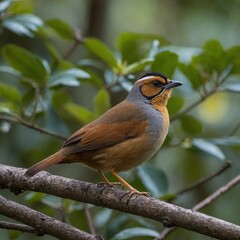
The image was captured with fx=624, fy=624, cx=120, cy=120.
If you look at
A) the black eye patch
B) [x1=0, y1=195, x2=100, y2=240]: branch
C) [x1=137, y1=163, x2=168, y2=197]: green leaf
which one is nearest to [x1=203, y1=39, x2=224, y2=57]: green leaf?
the black eye patch

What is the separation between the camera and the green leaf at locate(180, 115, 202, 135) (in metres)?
4.71

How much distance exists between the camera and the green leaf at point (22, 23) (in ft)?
15.8

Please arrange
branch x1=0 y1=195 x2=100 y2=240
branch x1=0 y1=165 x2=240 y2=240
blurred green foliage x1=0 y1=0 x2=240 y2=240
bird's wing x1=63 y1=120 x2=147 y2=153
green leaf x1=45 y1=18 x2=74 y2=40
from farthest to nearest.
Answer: green leaf x1=45 y1=18 x2=74 y2=40, blurred green foliage x1=0 y1=0 x2=240 y2=240, bird's wing x1=63 y1=120 x2=147 y2=153, branch x1=0 y1=195 x2=100 y2=240, branch x1=0 y1=165 x2=240 y2=240

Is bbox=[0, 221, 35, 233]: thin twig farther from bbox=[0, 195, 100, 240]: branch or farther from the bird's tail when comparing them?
the bird's tail

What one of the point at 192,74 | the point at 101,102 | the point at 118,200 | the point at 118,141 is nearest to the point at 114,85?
the point at 101,102

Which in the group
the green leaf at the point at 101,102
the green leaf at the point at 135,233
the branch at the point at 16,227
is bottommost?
the green leaf at the point at 135,233

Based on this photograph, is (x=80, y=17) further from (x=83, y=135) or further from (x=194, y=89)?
(x=83, y=135)

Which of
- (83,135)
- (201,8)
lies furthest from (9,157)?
(201,8)

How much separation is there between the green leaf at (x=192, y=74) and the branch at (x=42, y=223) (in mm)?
1781

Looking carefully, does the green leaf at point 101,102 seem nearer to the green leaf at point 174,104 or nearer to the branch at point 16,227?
the green leaf at point 174,104

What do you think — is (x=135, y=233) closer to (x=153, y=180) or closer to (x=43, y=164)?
(x=153, y=180)

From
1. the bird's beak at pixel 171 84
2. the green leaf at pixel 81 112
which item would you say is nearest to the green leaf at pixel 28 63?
the green leaf at pixel 81 112

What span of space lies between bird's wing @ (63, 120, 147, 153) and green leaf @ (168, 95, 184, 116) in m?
0.37

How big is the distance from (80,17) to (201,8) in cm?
158
